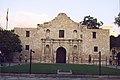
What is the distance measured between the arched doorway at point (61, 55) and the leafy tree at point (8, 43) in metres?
5.93

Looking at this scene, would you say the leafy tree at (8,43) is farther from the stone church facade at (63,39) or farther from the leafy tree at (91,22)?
the leafy tree at (91,22)

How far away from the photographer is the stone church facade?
37.7m

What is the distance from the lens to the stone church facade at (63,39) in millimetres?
37688

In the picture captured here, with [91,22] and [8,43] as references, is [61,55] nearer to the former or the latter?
[8,43]

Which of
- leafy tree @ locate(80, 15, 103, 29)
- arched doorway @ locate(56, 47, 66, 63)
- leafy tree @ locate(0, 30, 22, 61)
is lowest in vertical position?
arched doorway @ locate(56, 47, 66, 63)

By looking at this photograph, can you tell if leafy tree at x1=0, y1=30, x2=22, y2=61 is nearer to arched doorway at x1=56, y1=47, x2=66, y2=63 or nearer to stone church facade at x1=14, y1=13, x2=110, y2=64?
stone church facade at x1=14, y1=13, x2=110, y2=64

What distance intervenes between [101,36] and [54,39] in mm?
7059

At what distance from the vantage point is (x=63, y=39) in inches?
1489

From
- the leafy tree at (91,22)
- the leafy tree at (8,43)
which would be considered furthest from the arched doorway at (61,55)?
the leafy tree at (91,22)

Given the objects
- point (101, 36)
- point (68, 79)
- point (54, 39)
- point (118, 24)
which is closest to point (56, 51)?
point (54, 39)

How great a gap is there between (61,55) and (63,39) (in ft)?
8.48

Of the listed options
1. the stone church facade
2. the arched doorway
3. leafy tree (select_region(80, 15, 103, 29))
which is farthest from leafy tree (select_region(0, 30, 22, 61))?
leafy tree (select_region(80, 15, 103, 29))

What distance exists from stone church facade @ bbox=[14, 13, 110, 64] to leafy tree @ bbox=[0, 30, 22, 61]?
7.04ft

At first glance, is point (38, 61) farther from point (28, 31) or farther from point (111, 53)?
point (111, 53)
